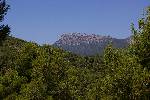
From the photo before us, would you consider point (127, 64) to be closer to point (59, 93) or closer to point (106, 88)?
point (106, 88)

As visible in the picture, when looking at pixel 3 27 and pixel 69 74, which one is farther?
pixel 69 74

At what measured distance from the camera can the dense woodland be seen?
1264 inches

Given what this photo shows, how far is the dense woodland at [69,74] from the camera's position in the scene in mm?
32094

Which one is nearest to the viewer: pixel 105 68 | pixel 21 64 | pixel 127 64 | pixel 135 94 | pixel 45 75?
pixel 135 94

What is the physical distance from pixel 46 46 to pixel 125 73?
24.9 metres

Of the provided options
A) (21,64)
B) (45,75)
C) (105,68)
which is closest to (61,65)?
(45,75)

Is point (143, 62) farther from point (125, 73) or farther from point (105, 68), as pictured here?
point (105, 68)

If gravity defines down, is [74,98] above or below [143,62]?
below

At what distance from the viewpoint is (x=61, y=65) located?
173 feet

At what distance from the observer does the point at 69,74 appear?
178 ft

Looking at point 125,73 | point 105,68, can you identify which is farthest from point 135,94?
point 105,68

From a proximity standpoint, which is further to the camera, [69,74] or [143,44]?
[69,74]

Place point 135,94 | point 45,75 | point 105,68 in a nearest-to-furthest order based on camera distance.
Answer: point 135,94, point 105,68, point 45,75

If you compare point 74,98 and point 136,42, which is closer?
point 136,42
